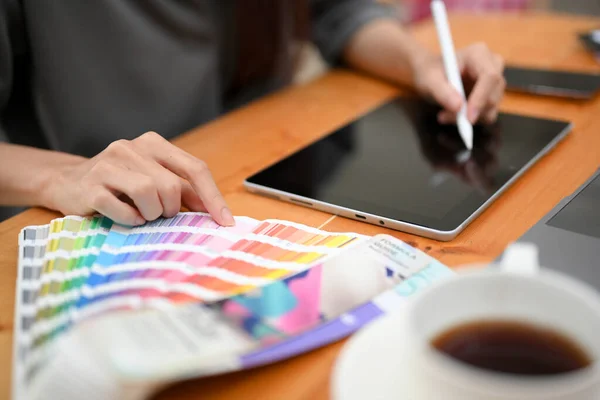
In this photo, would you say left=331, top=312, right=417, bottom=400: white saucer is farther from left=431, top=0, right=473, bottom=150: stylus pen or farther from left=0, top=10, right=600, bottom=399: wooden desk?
left=431, top=0, right=473, bottom=150: stylus pen

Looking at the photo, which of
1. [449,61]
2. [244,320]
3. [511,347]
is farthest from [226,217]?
[449,61]

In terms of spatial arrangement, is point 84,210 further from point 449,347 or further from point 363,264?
point 449,347

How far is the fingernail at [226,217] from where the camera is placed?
1.88ft

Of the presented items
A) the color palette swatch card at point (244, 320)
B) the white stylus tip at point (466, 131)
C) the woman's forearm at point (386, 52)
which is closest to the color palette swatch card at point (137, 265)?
the color palette swatch card at point (244, 320)

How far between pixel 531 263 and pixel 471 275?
51mm

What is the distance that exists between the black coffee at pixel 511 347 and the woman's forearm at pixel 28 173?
46cm

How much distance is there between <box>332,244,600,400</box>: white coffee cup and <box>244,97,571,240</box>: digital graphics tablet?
20 cm

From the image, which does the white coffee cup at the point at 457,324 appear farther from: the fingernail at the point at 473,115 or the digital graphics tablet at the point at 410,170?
the fingernail at the point at 473,115

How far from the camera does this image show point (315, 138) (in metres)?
0.81

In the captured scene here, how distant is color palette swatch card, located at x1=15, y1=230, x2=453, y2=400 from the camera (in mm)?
362

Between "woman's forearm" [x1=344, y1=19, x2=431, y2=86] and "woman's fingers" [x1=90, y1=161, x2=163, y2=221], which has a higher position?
"woman's forearm" [x1=344, y1=19, x2=431, y2=86]

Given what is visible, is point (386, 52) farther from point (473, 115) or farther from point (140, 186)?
point (140, 186)

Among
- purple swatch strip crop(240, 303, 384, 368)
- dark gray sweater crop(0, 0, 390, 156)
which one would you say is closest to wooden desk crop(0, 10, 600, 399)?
purple swatch strip crop(240, 303, 384, 368)

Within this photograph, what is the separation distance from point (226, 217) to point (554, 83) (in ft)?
2.02
